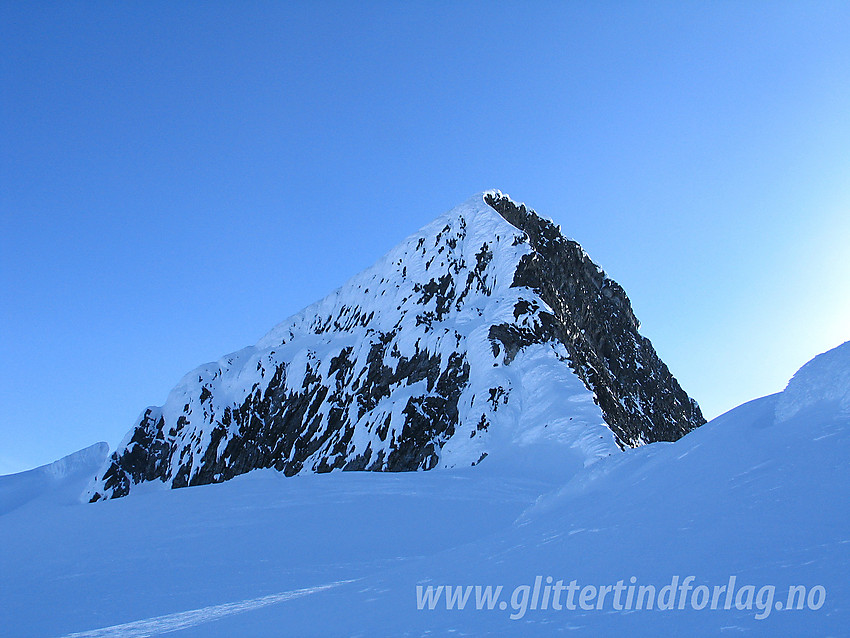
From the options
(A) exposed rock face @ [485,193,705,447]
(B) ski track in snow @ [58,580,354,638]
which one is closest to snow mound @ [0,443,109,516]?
(A) exposed rock face @ [485,193,705,447]

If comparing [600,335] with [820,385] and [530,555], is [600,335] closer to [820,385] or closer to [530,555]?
[820,385]

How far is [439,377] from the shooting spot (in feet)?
112

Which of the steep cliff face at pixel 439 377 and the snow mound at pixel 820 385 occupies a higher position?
the steep cliff face at pixel 439 377

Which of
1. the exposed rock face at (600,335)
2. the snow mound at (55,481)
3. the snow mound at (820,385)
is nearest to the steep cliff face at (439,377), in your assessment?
the exposed rock face at (600,335)

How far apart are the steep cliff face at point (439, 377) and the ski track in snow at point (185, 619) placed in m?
16.9

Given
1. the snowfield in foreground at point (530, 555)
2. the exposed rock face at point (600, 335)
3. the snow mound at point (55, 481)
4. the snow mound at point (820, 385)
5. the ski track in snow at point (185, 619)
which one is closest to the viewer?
the snowfield in foreground at point (530, 555)

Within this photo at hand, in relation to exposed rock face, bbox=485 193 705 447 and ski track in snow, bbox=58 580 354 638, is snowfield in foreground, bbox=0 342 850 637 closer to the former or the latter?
ski track in snow, bbox=58 580 354 638

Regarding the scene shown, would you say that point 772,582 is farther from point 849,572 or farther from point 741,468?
point 741,468

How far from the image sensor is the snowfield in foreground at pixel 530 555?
13.3ft

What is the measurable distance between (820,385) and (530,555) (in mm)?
3651

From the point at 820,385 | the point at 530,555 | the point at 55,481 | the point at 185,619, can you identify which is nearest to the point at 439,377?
the point at 185,619

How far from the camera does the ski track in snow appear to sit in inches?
254

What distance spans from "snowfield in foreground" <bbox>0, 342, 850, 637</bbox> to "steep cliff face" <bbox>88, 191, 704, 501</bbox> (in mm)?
14522

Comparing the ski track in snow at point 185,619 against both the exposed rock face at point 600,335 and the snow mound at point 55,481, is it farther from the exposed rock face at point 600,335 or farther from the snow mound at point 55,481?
the snow mound at point 55,481
